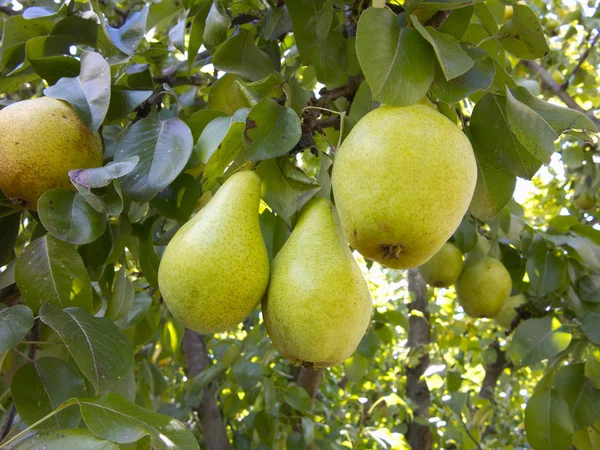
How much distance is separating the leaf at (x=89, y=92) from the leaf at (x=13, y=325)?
338mm

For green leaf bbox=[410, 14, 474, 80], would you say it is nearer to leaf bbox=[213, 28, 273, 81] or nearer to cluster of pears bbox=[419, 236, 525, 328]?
leaf bbox=[213, 28, 273, 81]

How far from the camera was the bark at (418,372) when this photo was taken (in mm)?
3203

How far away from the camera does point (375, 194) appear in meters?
0.82

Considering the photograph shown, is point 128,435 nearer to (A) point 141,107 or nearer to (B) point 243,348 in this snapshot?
(A) point 141,107

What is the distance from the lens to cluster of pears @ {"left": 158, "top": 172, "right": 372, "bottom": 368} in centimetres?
89

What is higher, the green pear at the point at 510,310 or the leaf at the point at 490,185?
the leaf at the point at 490,185

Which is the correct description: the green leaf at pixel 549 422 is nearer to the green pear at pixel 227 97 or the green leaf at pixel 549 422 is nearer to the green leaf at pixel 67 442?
the green pear at pixel 227 97

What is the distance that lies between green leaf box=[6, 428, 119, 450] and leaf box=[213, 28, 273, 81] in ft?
2.79

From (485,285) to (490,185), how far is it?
109cm

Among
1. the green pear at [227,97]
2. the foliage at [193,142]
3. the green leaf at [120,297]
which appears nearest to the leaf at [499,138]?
the foliage at [193,142]

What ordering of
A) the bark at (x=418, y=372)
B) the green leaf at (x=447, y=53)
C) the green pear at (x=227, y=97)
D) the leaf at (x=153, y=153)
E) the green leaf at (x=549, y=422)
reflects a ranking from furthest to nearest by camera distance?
the bark at (x=418, y=372) → the green leaf at (x=549, y=422) → the green pear at (x=227, y=97) → the leaf at (x=153, y=153) → the green leaf at (x=447, y=53)

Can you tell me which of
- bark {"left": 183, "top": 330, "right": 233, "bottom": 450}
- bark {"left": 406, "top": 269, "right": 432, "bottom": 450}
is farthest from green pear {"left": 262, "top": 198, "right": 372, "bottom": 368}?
bark {"left": 406, "top": 269, "right": 432, "bottom": 450}

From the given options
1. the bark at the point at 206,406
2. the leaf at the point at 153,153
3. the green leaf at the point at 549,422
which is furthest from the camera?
the bark at the point at 206,406

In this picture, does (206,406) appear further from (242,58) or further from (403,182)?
(403,182)
